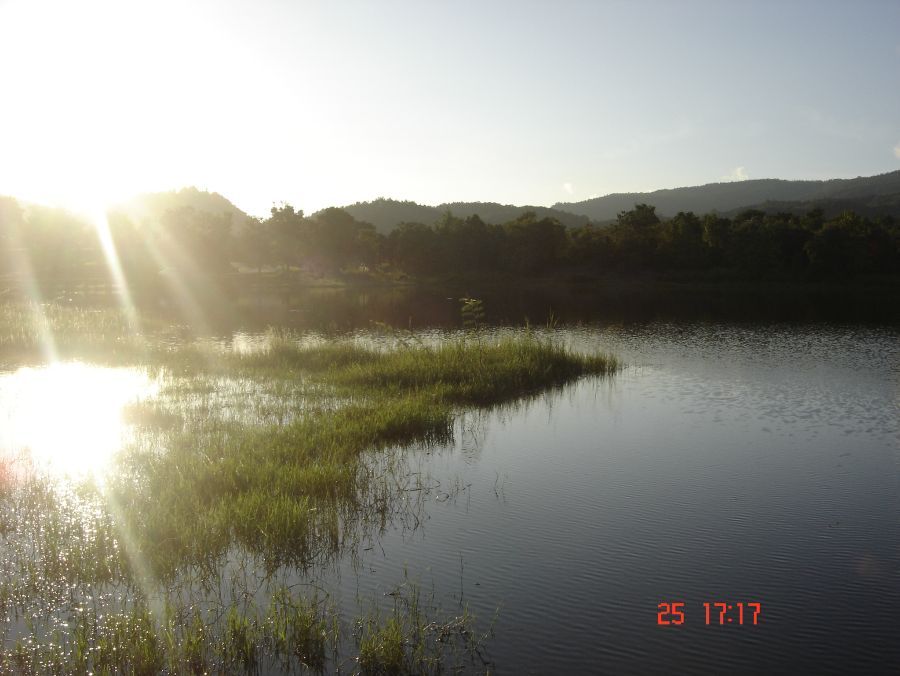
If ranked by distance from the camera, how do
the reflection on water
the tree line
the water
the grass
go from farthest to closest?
the tree line, the reflection on water, the water, the grass

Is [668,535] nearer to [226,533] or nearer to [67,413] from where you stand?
[226,533]

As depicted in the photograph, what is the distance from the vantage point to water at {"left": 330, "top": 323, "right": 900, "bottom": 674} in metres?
8.74

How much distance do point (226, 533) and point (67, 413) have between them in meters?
12.0

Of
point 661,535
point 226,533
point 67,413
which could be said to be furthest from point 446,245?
point 226,533

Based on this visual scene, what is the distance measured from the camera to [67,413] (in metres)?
20.5

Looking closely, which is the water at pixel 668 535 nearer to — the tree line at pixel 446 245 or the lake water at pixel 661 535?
the lake water at pixel 661 535

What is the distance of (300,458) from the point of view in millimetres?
15156

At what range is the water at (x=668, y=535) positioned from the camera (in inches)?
344

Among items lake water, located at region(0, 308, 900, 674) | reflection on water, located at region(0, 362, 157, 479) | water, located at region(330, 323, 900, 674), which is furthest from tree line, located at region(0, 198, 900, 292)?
water, located at region(330, 323, 900, 674)

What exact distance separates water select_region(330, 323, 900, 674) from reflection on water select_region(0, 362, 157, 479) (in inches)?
315

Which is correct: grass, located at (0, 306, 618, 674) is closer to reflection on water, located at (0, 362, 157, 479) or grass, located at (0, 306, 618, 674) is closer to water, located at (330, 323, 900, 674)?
reflection on water, located at (0, 362, 157, 479)

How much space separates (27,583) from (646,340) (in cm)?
3559

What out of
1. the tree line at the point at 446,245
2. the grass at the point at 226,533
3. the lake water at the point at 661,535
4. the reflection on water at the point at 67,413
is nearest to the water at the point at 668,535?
the lake water at the point at 661,535

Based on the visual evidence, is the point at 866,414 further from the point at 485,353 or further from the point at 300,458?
the point at 300,458
